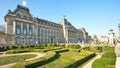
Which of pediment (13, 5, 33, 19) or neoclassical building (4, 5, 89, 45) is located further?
pediment (13, 5, 33, 19)

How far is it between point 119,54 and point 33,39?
5094 centimetres

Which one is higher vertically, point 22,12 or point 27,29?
point 22,12

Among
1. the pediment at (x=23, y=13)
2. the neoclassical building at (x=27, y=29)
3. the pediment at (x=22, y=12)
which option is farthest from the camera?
the pediment at (x=23, y=13)

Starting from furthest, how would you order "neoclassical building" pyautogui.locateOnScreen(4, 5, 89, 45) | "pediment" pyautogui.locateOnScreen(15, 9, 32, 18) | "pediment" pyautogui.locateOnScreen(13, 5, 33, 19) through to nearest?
"pediment" pyautogui.locateOnScreen(15, 9, 32, 18) → "pediment" pyautogui.locateOnScreen(13, 5, 33, 19) → "neoclassical building" pyautogui.locateOnScreen(4, 5, 89, 45)

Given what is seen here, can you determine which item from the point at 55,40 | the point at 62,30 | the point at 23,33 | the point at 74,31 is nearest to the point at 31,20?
the point at 23,33

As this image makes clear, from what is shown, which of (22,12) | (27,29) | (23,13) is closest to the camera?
(22,12)

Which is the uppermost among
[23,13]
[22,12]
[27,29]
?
[22,12]

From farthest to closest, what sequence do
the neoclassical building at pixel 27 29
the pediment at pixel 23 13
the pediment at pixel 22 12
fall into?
the pediment at pixel 23 13
the pediment at pixel 22 12
the neoclassical building at pixel 27 29

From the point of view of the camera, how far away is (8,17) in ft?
154

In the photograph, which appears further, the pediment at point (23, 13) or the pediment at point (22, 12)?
the pediment at point (23, 13)

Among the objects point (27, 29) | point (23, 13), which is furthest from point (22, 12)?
point (27, 29)

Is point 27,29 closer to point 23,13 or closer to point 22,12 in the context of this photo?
point 23,13

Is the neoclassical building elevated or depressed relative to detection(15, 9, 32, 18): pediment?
depressed

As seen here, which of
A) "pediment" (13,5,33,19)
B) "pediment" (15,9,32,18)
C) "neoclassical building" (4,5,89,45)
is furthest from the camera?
"pediment" (15,9,32,18)
